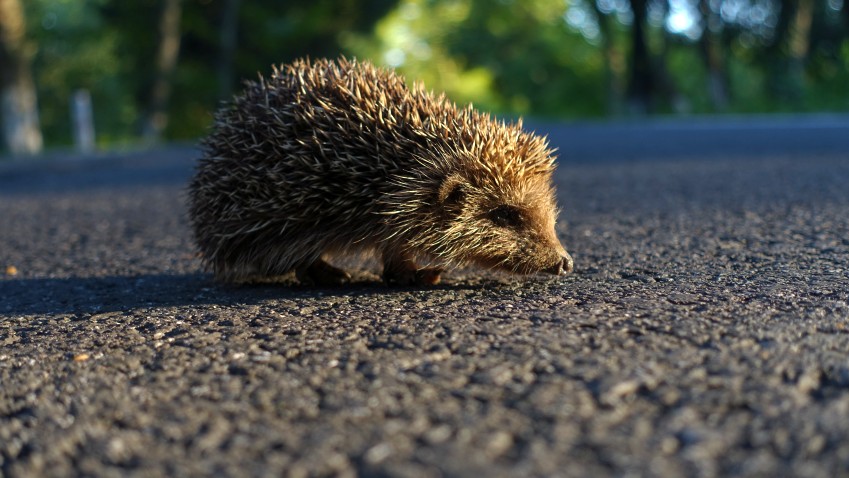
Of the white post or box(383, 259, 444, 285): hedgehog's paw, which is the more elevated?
the white post

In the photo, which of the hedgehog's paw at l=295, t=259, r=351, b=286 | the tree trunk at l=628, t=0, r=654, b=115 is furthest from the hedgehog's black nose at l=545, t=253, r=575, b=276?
the tree trunk at l=628, t=0, r=654, b=115

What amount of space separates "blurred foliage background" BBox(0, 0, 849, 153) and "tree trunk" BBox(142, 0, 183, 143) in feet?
0.14

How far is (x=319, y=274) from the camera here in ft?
15.0

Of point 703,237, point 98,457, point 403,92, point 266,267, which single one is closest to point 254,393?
point 98,457

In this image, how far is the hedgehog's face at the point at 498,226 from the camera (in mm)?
4324

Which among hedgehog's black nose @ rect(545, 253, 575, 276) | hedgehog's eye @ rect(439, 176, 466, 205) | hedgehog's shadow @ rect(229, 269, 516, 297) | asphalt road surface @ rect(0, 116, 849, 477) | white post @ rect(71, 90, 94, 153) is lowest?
hedgehog's shadow @ rect(229, 269, 516, 297)

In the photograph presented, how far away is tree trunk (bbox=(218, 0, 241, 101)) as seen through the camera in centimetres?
2995

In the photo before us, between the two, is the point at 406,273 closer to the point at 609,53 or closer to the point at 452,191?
the point at 452,191

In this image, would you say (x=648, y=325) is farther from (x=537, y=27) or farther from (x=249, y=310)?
(x=537, y=27)

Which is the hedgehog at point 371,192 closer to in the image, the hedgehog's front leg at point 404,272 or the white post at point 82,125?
the hedgehog's front leg at point 404,272

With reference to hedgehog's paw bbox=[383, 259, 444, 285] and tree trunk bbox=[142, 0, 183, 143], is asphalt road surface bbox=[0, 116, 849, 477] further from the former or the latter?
tree trunk bbox=[142, 0, 183, 143]

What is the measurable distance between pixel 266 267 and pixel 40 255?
228 cm

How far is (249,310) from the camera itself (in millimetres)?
3828

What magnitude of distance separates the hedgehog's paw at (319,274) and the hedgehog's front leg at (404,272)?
0.93 ft
